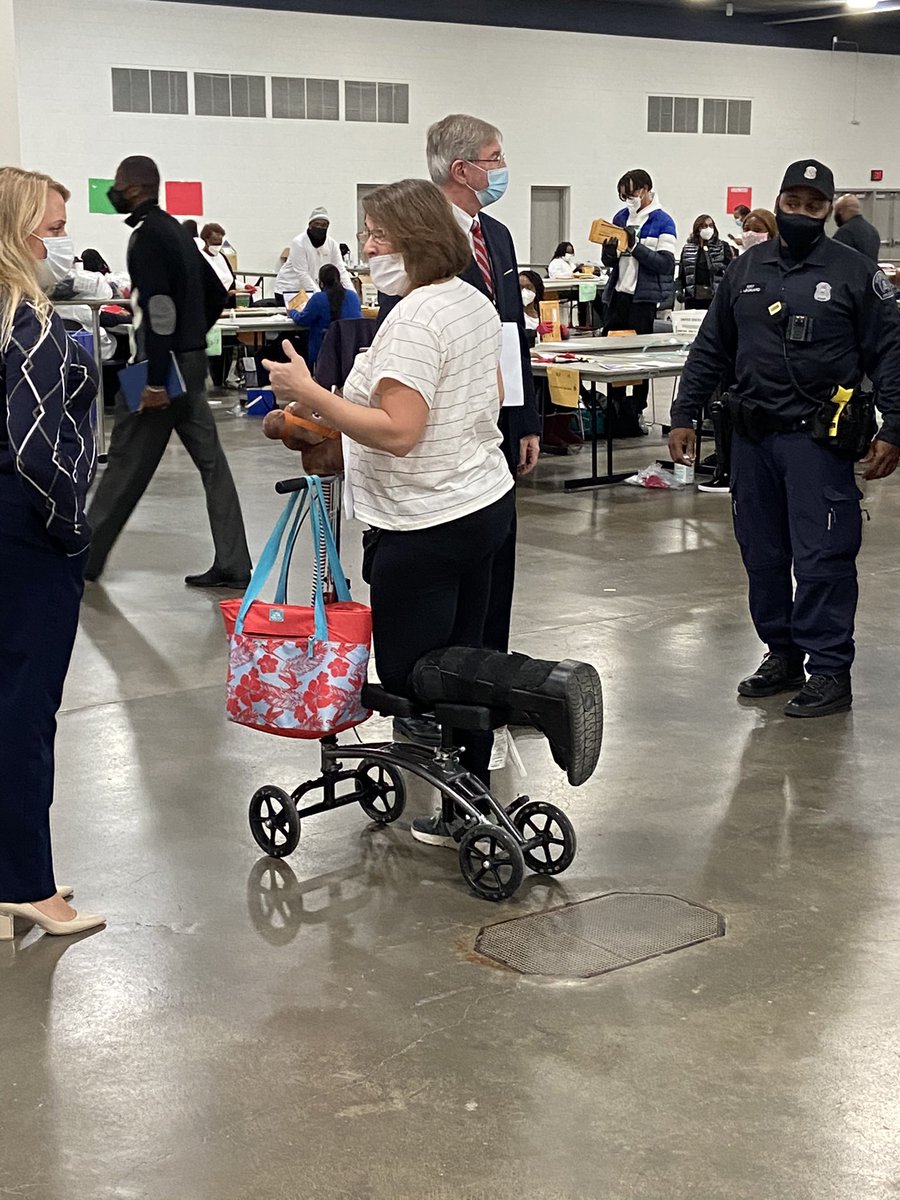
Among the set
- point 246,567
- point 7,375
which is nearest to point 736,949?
point 7,375

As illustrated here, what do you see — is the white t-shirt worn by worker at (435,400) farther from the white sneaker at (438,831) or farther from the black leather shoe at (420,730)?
the white sneaker at (438,831)

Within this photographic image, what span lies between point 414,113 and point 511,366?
16.6m

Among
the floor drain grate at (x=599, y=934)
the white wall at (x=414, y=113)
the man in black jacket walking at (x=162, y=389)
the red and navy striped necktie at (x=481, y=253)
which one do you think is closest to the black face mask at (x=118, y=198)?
the man in black jacket walking at (x=162, y=389)

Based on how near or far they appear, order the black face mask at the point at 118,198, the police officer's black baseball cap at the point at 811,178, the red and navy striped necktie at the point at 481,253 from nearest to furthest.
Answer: the red and navy striped necktie at the point at 481,253 → the police officer's black baseball cap at the point at 811,178 → the black face mask at the point at 118,198

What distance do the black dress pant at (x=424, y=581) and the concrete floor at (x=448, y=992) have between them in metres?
0.51

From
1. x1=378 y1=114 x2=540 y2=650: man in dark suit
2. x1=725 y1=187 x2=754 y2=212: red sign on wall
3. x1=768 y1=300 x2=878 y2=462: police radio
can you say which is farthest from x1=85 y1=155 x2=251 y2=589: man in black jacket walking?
x1=725 y1=187 x2=754 y2=212: red sign on wall

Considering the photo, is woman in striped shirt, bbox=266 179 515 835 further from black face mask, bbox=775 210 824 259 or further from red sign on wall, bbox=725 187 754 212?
red sign on wall, bbox=725 187 754 212

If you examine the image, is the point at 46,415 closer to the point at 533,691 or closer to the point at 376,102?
the point at 533,691

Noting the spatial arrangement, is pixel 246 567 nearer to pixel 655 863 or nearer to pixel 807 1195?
pixel 655 863

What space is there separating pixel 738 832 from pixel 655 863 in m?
0.29

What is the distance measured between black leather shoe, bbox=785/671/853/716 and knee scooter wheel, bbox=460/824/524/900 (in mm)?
1543

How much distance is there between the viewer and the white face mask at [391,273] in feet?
10.2

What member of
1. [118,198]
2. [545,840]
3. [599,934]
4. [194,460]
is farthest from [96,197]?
[599,934]

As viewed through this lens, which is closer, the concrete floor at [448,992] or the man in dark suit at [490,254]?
the concrete floor at [448,992]
